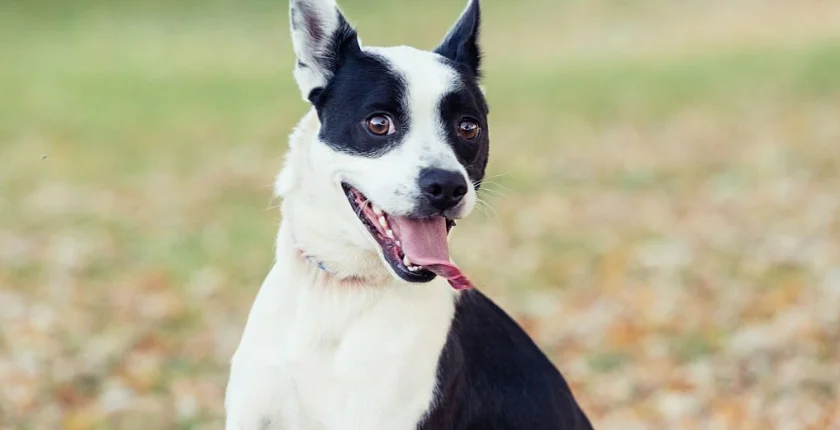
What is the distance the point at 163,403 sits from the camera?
5.70 meters

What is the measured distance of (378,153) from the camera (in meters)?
3.50

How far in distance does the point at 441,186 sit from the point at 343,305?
1.71 feet

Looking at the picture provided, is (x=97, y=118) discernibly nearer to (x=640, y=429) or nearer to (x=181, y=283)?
(x=181, y=283)

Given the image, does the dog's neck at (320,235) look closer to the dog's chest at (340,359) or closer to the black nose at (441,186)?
the dog's chest at (340,359)

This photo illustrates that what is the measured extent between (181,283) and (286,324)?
4.41 meters

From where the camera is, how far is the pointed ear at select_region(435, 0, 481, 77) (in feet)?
12.7

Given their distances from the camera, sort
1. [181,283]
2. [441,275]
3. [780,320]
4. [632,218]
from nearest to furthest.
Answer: [441,275]
[780,320]
[181,283]
[632,218]

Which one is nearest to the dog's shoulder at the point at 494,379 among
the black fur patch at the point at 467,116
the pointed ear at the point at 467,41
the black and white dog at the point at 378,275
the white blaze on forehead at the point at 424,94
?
the black and white dog at the point at 378,275

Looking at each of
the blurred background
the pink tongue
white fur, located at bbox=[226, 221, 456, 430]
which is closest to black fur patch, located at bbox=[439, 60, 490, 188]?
the pink tongue

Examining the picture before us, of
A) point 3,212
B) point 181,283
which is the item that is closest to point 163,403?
point 181,283

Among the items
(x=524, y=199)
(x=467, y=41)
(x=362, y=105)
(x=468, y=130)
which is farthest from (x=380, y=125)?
(x=524, y=199)

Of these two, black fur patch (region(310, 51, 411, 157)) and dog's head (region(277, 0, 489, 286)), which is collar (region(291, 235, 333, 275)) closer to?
dog's head (region(277, 0, 489, 286))

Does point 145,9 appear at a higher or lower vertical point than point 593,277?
lower

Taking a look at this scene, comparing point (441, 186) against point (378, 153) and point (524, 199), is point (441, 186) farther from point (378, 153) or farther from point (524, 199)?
point (524, 199)
